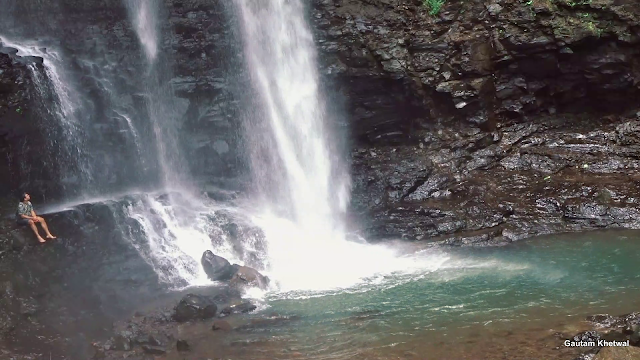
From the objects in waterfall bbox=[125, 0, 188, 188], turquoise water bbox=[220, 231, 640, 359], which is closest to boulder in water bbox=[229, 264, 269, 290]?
turquoise water bbox=[220, 231, 640, 359]

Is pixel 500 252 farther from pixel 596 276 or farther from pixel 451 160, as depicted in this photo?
pixel 451 160

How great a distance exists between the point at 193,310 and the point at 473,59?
1321 centimetres

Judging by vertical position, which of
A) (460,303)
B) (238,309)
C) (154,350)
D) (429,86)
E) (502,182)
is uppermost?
(429,86)

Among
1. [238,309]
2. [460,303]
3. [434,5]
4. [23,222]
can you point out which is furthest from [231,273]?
[434,5]

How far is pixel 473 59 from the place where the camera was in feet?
61.1

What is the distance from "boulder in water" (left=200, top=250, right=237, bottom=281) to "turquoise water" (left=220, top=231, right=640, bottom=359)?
1857 millimetres

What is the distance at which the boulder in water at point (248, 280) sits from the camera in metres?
13.2

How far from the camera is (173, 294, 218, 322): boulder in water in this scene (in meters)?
11.4

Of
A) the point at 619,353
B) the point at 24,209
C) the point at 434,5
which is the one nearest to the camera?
the point at 619,353

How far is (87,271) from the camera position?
44.9 ft

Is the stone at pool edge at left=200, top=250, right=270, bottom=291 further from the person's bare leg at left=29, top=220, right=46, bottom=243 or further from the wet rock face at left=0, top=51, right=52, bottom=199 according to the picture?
the wet rock face at left=0, top=51, right=52, bottom=199

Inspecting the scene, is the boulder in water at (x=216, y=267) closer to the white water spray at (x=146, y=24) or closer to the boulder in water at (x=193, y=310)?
the boulder in water at (x=193, y=310)

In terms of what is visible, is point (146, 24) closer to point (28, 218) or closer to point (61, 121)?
point (61, 121)

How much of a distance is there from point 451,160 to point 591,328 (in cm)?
1033
